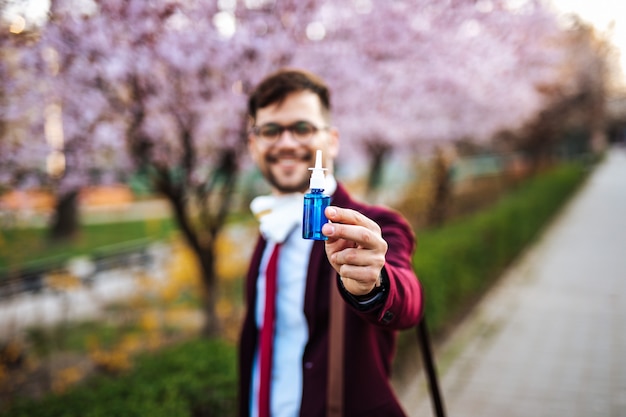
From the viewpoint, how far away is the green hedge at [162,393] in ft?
8.25

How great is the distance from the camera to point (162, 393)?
9.00 ft

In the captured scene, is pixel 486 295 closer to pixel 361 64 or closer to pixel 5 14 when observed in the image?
pixel 361 64

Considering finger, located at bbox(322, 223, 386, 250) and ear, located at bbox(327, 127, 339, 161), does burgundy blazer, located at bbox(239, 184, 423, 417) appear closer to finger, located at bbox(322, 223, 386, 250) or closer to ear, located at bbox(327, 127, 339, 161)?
ear, located at bbox(327, 127, 339, 161)

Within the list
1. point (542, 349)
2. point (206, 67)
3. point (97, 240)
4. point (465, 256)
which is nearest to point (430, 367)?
point (206, 67)

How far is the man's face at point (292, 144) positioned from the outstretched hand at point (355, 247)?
0.73m

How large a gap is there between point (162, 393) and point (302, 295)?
146cm

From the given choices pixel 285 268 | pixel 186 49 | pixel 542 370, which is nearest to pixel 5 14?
pixel 186 49

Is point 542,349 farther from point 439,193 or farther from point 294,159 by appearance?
point 439,193

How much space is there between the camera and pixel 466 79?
584cm

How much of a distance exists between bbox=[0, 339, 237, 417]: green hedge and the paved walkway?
1.97 meters

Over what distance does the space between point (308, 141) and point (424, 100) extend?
5.42 m

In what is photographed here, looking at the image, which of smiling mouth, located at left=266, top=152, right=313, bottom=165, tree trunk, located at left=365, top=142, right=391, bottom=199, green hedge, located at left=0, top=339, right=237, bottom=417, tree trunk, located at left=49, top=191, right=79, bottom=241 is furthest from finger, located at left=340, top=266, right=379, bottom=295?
tree trunk, located at left=49, top=191, right=79, bottom=241

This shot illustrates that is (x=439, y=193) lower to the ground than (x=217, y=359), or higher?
higher

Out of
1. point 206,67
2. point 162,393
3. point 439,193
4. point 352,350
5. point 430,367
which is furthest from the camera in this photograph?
point 439,193
